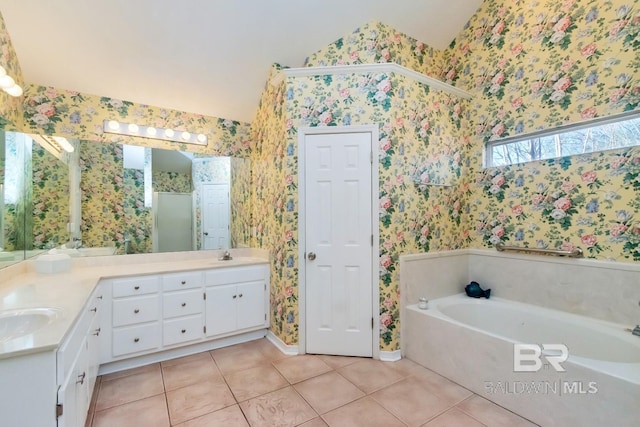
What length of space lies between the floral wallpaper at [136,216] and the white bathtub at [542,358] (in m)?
2.68

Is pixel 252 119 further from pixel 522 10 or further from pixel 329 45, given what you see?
pixel 522 10

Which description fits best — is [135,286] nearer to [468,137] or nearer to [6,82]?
[6,82]

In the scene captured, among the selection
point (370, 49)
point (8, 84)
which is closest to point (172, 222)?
point (8, 84)

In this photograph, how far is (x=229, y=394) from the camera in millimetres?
2002

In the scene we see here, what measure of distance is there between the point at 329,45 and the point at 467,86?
1587 mm

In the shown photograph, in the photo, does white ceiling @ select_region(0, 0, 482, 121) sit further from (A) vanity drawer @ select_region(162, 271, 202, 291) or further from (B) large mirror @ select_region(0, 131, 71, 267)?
(A) vanity drawer @ select_region(162, 271, 202, 291)

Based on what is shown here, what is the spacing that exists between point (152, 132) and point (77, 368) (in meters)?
2.35

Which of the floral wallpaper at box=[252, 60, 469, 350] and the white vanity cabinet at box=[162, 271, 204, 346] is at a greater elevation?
the floral wallpaper at box=[252, 60, 469, 350]

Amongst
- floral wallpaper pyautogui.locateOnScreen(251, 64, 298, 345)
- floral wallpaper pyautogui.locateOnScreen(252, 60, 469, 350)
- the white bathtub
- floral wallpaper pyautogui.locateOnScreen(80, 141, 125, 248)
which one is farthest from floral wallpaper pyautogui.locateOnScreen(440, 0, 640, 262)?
floral wallpaper pyautogui.locateOnScreen(80, 141, 125, 248)

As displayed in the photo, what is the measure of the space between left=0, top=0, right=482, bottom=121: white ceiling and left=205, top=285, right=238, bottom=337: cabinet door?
2.02 meters

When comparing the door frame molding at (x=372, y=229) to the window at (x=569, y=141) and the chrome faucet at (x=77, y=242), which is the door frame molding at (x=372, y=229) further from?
the chrome faucet at (x=77, y=242)

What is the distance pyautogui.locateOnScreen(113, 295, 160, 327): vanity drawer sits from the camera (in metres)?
2.27

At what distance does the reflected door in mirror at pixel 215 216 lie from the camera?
318cm

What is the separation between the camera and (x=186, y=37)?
245 centimetres
